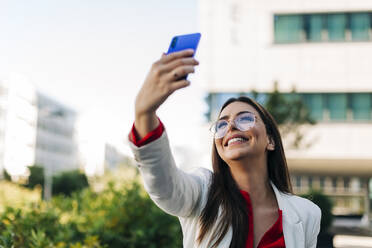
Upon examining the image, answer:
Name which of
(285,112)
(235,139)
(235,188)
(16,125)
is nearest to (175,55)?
(235,139)

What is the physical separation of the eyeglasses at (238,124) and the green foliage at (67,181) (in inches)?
1048

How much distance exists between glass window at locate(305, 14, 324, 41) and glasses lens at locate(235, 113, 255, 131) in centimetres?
2045

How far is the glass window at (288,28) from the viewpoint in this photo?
71.4ft

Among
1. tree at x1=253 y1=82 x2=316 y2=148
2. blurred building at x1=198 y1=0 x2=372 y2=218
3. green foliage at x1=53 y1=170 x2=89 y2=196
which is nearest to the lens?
tree at x1=253 y1=82 x2=316 y2=148

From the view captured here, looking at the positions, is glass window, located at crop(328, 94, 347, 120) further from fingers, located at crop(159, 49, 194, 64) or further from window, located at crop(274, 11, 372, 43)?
fingers, located at crop(159, 49, 194, 64)

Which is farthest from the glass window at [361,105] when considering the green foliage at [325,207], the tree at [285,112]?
the tree at [285,112]

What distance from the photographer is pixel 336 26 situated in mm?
21672

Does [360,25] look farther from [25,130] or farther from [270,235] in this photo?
[25,130]

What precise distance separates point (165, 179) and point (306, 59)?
2067 cm

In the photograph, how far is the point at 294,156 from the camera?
20.5 meters

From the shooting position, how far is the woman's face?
7.35 feet

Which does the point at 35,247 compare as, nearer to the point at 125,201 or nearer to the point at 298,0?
the point at 125,201

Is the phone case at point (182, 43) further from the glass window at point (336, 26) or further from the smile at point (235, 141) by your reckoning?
the glass window at point (336, 26)

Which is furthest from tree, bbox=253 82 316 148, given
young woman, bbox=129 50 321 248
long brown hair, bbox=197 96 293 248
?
long brown hair, bbox=197 96 293 248
